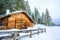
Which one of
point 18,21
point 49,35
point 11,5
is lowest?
point 49,35

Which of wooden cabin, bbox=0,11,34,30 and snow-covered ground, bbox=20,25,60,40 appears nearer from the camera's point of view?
wooden cabin, bbox=0,11,34,30

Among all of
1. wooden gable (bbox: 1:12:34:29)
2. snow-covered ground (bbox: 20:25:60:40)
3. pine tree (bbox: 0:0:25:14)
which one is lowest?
snow-covered ground (bbox: 20:25:60:40)

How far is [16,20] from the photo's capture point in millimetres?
1617

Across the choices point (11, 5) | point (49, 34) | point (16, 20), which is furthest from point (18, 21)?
point (49, 34)

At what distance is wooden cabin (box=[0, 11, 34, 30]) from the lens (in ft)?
5.06

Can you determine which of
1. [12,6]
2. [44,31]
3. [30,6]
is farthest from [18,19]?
[44,31]

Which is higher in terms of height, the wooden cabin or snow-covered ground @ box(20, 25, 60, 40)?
the wooden cabin

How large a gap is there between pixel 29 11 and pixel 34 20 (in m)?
0.14

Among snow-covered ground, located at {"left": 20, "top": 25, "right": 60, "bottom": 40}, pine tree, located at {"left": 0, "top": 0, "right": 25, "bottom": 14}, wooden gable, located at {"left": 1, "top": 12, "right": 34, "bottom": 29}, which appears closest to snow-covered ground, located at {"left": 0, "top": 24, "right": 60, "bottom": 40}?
snow-covered ground, located at {"left": 20, "top": 25, "right": 60, "bottom": 40}

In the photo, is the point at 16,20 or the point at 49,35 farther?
the point at 49,35

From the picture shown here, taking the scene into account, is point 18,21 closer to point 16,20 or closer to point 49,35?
point 16,20

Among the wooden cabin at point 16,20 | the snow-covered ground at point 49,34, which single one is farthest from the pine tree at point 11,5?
the snow-covered ground at point 49,34

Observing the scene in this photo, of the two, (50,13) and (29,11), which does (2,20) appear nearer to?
(29,11)

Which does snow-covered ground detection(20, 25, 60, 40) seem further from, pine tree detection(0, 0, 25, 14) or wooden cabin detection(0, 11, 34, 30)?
pine tree detection(0, 0, 25, 14)
